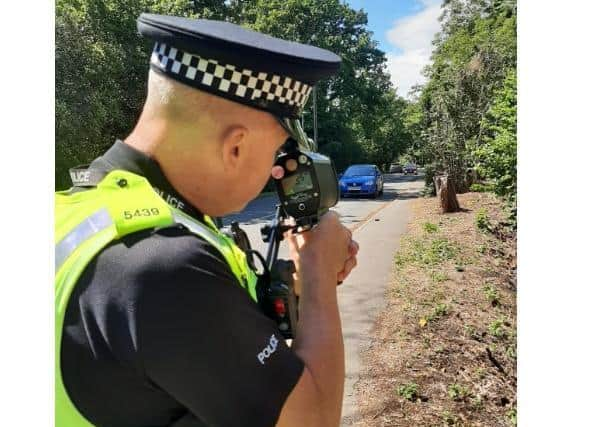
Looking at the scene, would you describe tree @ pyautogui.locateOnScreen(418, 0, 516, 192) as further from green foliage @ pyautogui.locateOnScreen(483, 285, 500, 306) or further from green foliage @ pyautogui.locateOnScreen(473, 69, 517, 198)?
green foliage @ pyautogui.locateOnScreen(483, 285, 500, 306)

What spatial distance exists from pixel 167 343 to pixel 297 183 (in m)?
0.44

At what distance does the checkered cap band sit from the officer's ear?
1.5 inches

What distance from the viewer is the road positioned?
77.3 inches

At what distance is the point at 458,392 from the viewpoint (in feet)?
6.47

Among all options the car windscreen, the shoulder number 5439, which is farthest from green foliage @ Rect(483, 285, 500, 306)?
the shoulder number 5439

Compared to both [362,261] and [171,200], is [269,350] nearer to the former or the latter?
[171,200]

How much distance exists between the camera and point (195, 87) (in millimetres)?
613

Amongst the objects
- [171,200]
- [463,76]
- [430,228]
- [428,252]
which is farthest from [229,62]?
[463,76]

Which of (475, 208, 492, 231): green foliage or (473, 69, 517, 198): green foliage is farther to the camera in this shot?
(475, 208, 492, 231): green foliage

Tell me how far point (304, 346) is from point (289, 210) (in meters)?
0.31

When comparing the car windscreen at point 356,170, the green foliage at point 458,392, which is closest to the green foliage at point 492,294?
the green foliage at point 458,392

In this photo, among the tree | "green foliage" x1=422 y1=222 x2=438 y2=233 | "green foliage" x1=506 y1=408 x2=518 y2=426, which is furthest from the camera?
"green foliage" x1=422 y1=222 x2=438 y2=233

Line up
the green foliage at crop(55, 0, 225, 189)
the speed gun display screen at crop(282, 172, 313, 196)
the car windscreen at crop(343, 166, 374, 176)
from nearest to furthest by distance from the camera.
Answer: the speed gun display screen at crop(282, 172, 313, 196) < the green foliage at crop(55, 0, 225, 189) < the car windscreen at crop(343, 166, 374, 176)

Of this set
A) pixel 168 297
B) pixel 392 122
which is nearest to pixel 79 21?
pixel 168 297
